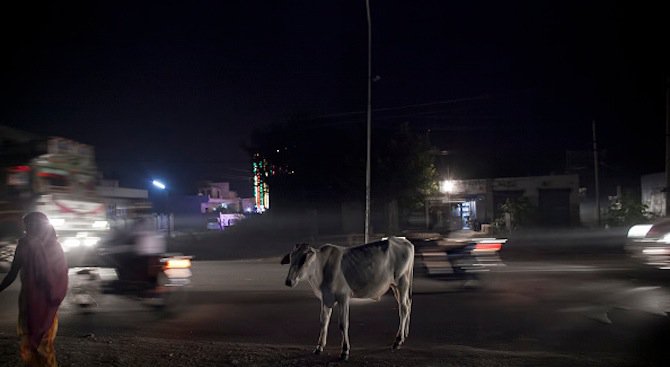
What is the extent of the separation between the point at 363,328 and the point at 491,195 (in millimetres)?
40276

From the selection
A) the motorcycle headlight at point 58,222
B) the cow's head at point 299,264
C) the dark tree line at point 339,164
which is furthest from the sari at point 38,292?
the dark tree line at point 339,164

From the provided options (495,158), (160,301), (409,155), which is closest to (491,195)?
(495,158)

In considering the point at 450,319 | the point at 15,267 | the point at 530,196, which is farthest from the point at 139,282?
the point at 530,196

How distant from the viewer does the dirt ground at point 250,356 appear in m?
7.01

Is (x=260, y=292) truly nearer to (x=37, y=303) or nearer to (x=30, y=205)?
(x=30, y=205)

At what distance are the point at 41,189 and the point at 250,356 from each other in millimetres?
11786

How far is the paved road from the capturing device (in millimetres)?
9242

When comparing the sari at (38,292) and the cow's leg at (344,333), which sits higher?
the sari at (38,292)

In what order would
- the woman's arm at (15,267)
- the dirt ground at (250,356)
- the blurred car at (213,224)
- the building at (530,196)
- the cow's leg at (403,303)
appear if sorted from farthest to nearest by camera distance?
the blurred car at (213,224), the building at (530,196), the cow's leg at (403,303), the dirt ground at (250,356), the woman's arm at (15,267)

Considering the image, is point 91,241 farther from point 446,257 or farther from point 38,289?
point 38,289

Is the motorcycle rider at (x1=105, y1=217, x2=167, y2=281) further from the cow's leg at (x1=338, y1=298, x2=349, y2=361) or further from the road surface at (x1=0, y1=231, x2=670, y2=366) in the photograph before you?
the cow's leg at (x1=338, y1=298, x2=349, y2=361)

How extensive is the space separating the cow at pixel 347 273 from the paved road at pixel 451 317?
1.47 metres

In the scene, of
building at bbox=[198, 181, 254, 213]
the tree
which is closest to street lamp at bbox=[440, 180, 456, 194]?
the tree

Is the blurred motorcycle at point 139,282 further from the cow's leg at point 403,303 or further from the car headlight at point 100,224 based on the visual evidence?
the cow's leg at point 403,303
